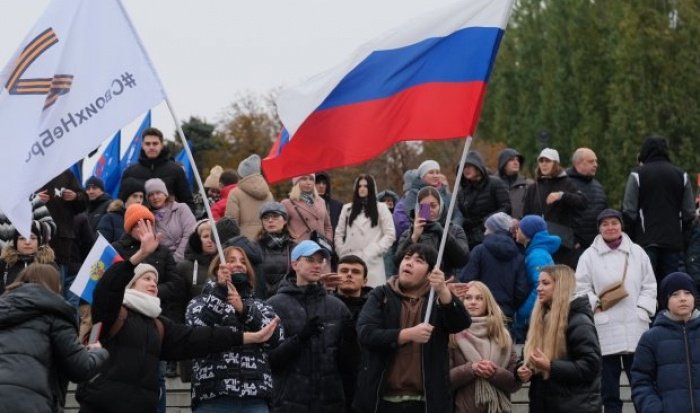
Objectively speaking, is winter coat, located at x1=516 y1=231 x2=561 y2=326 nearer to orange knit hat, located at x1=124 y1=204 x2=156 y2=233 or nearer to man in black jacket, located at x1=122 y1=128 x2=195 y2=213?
orange knit hat, located at x1=124 y1=204 x2=156 y2=233

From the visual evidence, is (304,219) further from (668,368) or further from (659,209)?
(668,368)

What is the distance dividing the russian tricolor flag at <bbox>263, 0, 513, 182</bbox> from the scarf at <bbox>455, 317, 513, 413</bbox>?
2.09m

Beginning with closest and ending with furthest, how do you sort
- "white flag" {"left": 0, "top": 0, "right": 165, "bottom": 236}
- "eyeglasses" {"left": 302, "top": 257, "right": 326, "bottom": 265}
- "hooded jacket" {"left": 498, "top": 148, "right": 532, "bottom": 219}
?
"white flag" {"left": 0, "top": 0, "right": 165, "bottom": 236}, "eyeglasses" {"left": 302, "top": 257, "right": 326, "bottom": 265}, "hooded jacket" {"left": 498, "top": 148, "right": 532, "bottom": 219}

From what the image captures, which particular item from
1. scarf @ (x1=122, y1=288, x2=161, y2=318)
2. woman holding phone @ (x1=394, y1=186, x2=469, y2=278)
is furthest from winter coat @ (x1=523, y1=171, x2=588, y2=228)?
scarf @ (x1=122, y1=288, x2=161, y2=318)

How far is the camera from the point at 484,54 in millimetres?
12953

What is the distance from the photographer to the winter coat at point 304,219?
18406 mm

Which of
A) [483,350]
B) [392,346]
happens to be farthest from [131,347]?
[483,350]

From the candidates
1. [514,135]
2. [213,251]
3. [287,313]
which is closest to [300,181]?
[213,251]

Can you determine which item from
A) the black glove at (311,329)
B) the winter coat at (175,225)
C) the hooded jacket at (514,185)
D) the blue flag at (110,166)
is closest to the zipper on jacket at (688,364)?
the black glove at (311,329)

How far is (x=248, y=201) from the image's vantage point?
1870 centimetres

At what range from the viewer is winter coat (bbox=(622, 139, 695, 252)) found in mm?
18391

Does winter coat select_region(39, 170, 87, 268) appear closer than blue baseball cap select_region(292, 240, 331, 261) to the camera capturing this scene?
No

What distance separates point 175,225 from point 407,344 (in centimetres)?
512

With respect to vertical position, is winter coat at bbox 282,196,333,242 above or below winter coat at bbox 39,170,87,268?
below
